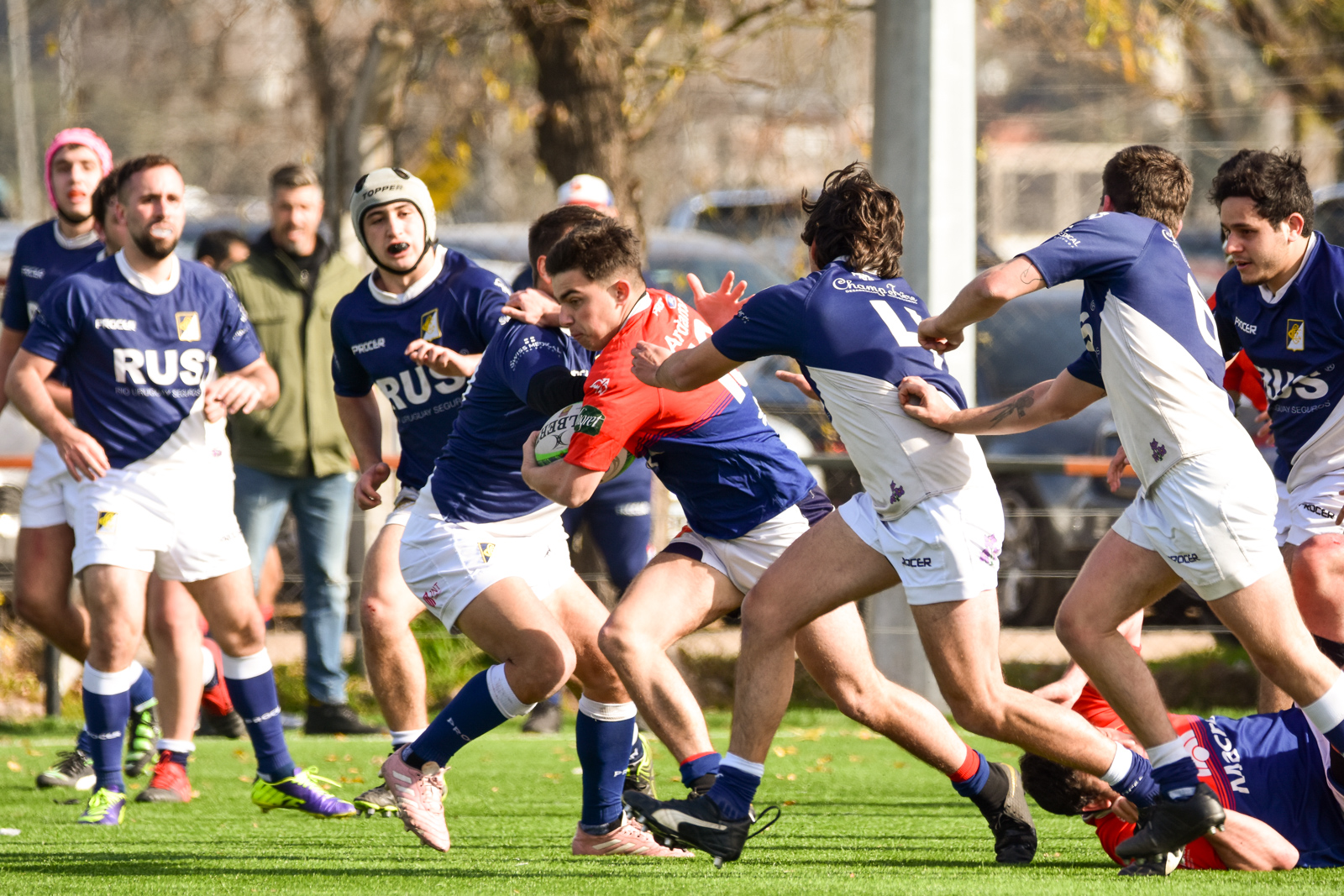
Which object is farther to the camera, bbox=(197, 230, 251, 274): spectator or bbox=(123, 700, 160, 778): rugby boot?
bbox=(197, 230, 251, 274): spectator

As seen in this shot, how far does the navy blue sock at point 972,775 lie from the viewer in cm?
475

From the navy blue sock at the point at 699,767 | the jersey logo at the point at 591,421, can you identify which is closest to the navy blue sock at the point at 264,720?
the navy blue sock at the point at 699,767

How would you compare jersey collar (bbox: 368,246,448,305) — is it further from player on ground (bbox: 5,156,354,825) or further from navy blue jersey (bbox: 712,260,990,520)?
navy blue jersey (bbox: 712,260,990,520)

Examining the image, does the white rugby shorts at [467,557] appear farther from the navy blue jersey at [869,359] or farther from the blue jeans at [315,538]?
the blue jeans at [315,538]

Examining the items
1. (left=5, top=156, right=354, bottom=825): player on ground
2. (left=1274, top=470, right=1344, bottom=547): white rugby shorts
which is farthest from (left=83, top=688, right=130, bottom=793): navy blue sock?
(left=1274, top=470, right=1344, bottom=547): white rugby shorts

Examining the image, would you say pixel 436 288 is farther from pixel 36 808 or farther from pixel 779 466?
pixel 36 808

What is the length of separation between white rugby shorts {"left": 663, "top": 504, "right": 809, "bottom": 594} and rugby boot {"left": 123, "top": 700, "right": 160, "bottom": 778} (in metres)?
3.31

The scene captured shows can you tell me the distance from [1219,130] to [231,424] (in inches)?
233

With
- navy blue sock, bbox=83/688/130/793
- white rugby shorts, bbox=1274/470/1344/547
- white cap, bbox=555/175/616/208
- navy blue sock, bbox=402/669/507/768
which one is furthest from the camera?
white cap, bbox=555/175/616/208

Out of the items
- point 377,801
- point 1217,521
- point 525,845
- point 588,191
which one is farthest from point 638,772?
point 588,191

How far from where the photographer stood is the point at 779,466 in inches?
193

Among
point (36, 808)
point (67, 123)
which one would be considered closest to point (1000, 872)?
point (36, 808)

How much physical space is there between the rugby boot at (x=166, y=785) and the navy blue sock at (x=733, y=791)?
8.92 feet

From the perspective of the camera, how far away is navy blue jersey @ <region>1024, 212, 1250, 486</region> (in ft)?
14.3
